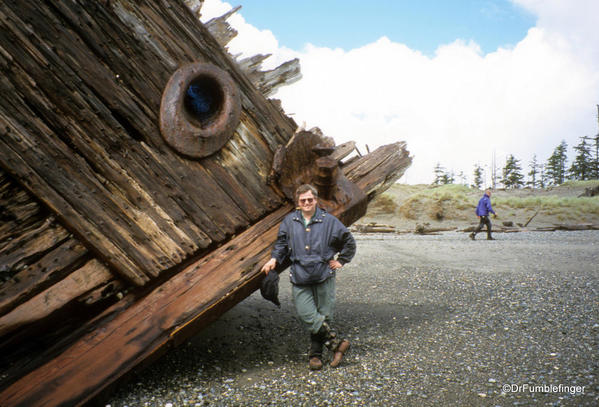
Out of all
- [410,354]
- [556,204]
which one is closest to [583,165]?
[556,204]

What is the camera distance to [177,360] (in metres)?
2.97

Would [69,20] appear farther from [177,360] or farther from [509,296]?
[509,296]

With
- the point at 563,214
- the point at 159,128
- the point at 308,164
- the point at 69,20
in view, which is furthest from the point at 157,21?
the point at 563,214

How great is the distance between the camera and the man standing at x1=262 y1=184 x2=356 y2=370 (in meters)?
2.83

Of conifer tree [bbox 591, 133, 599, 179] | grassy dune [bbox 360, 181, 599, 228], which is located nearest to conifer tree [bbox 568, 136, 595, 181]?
conifer tree [bbox 591, 133, 599, 179]

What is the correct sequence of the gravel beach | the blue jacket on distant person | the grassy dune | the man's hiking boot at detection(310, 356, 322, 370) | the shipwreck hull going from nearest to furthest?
1. the shipwreck hull
2. the gravel beach
3. the man's hiking boot at detection(310, 356, 322, 370)
4. the blue jacket on distant person
5. the grassy dune

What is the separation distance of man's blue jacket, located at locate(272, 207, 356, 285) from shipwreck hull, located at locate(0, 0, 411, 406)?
14 centimetres

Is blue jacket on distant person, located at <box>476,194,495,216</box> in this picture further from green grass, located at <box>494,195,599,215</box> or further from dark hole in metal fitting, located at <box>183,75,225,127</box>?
green grass, located at <box>494,195,599,215</box>

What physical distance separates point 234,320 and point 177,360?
45.2 inches

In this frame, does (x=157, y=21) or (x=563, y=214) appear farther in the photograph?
(x=563, y=214)

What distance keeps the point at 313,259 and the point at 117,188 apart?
1.51m

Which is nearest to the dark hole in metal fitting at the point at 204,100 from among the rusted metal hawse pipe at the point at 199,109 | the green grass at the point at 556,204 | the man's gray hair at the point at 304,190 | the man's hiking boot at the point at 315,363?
the rusted metal hawse pipe at the point at 199,109

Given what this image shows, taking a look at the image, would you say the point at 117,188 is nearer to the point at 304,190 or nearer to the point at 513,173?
the point at 304,190

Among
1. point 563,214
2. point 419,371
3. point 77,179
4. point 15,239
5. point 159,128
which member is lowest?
point 563,214
